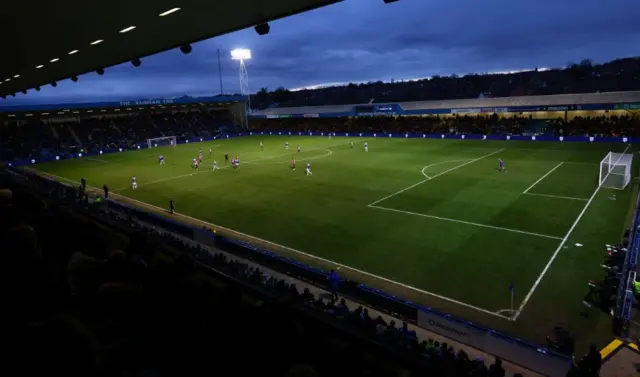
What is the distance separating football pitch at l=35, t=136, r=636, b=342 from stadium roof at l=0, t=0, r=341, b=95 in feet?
33.0

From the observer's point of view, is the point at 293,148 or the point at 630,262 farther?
the point at 293,148

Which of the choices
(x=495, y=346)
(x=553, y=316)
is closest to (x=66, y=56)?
(x=495, y=346)

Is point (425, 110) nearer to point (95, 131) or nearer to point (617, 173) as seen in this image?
point (617, 173)

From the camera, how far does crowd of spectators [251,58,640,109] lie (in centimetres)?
8338

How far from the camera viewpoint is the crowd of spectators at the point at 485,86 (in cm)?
8338

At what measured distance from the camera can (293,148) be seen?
54344 millimetres

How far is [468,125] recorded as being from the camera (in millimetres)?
63000

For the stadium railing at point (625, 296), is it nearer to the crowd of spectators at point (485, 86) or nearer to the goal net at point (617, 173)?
the goal net at point (617, 173)

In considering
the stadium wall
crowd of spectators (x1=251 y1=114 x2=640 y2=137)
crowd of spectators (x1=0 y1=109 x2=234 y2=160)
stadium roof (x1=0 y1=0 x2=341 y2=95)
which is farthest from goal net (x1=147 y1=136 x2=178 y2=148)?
stadium roof (x1=0 y1=0 x2=341 y2=95)

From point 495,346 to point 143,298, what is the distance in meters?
10.2

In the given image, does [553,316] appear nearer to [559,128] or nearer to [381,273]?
[381,273]

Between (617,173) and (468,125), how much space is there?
36774 millimetres

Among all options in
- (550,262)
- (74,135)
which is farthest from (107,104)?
(550,262)

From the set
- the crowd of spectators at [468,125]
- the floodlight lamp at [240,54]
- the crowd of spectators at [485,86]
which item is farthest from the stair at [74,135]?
the crowd of spectators at [485,86]
